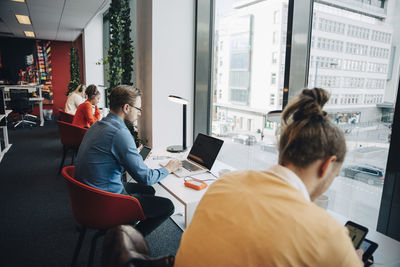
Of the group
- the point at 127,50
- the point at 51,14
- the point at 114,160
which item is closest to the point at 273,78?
the point at 114,160

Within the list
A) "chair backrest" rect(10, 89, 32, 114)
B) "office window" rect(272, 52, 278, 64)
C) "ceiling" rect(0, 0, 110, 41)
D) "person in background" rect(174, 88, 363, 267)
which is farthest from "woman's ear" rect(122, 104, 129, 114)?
"chair backrest" rect(10, 89, 32, 114)

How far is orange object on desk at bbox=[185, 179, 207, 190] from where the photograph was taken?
1.98m

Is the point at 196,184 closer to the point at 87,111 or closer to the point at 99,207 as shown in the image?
the point at 99,207

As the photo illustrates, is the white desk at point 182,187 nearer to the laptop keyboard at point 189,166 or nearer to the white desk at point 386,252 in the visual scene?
the laptop keyboard at point 189,166

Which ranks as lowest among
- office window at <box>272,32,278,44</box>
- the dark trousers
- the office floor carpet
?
the office floor carpet

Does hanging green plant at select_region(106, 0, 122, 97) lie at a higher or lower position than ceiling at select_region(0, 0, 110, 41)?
lower

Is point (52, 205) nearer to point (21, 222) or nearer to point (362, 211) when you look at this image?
point (21, 222)

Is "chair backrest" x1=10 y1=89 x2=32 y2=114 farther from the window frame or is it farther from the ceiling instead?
the window frame

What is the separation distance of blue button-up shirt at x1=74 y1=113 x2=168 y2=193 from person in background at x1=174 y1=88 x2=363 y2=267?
113cm

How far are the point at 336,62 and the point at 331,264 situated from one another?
1.62 meters

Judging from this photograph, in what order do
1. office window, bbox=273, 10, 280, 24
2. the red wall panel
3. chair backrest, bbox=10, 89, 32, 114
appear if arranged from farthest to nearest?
the red wall panel < chair backrest, bbox=10, 89, 32, 114 < office window, bbox=273, 10, 280, 24

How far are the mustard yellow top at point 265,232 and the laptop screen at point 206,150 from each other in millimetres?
1430

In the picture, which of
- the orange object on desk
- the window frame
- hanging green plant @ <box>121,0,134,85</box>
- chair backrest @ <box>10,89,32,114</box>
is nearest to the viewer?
the window frame

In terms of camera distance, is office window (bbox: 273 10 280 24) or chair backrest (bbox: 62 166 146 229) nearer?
chair backrest (bbox: 62 166 146 229)
